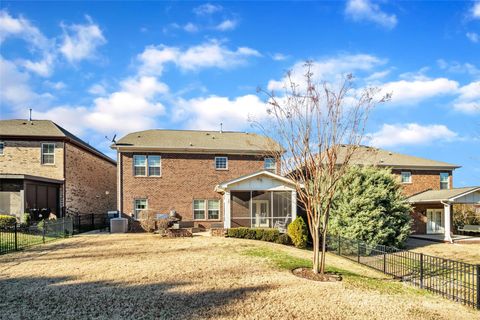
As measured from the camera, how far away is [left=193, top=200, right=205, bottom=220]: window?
2462 cm

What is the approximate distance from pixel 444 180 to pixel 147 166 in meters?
23.5

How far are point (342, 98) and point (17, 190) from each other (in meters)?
20.4

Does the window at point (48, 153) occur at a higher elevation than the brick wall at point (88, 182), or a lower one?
→ higher

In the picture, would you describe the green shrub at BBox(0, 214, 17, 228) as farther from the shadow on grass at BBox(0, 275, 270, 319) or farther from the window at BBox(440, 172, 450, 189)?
the window at BBox(440, 172, 450, 189)

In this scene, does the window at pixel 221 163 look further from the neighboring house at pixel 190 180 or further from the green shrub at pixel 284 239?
the green shrub at pixel 284 239

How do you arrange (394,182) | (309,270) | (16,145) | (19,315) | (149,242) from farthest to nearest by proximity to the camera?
(16,145), (394,182), (149,242), (309,270), (19,315)

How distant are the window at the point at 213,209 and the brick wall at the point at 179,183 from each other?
0.94ft

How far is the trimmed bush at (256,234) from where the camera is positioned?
19391mm

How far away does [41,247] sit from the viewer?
15664 millimetres

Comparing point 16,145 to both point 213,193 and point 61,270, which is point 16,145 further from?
point 61,270

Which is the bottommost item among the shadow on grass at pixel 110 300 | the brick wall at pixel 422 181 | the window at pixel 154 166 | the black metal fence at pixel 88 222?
the black metal fence at pixel 88 222

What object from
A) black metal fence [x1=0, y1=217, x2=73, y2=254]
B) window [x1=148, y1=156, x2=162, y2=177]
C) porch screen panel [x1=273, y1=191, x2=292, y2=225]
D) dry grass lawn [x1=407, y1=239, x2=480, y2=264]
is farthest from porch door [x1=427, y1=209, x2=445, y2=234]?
black metal fence [x1=0, y1=217, x2=73, y2=254]

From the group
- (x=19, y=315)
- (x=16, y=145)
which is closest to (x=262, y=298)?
(x=19, y=315)

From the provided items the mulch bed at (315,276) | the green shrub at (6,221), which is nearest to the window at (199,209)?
the green shrub at (6,221)
